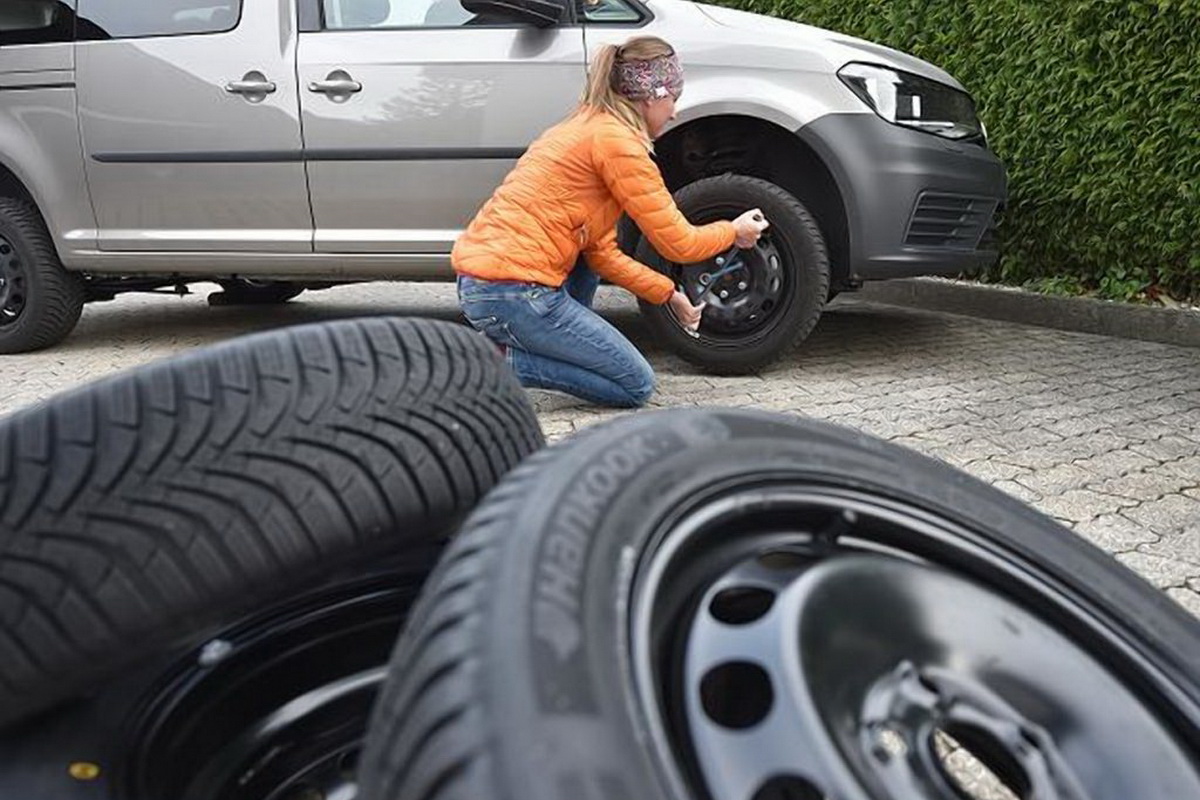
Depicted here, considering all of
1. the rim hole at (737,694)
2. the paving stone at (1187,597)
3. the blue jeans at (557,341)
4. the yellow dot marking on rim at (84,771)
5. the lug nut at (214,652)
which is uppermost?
the rim hole at (737,694)

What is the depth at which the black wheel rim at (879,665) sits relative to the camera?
0.95 m

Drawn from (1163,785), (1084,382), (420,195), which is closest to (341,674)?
(1163,785)

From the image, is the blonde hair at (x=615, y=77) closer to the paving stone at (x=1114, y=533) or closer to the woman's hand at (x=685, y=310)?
the woman's hand at (x=685, y=310)

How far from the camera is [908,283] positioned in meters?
5.87

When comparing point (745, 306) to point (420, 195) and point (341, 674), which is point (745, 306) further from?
point (341, 674)

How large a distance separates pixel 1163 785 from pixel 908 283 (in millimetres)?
5033

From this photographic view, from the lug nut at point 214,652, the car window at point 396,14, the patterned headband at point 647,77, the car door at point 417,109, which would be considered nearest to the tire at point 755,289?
the patterned headband at point 647,77

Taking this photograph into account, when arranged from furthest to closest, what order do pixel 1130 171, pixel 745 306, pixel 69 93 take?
pixel 1130 171 → pixel 69 93 → pixel 745 306

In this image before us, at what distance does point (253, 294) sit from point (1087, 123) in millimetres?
4635

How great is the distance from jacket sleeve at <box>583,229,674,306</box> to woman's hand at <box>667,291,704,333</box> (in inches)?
1.9

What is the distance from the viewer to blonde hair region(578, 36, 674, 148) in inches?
136

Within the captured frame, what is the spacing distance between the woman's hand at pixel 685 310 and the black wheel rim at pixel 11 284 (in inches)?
120

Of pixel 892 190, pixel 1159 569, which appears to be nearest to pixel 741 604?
pixel 1159 569

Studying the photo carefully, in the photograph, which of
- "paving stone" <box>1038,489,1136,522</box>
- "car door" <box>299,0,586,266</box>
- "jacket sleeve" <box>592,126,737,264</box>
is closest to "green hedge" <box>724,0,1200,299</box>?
"jacket sleeve" <box>592,126,737,264</box>
